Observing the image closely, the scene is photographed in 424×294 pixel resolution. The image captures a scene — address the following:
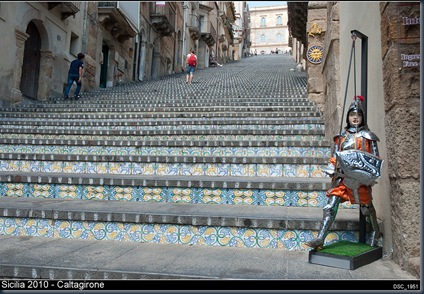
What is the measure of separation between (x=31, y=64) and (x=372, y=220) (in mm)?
12365

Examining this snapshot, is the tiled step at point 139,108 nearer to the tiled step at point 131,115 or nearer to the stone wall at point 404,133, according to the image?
the tiled step at point 131,115

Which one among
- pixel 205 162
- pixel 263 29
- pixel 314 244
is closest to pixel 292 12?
pixel 205 162

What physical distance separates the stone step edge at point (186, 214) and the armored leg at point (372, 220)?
166 mm

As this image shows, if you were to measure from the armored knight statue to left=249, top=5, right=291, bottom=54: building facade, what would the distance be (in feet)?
274

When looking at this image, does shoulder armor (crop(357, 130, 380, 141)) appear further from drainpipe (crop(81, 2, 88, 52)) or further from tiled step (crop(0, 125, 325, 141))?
drainpipe (crop(81, 2, 88, 52))

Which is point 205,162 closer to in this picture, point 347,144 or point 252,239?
point 252,239

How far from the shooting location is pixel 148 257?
115 inches

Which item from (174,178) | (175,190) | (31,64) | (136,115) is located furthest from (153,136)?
(31,64)

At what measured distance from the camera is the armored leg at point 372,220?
2.91 m

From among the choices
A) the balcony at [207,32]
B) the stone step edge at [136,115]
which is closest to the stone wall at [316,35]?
the stone step edge at [136,115]

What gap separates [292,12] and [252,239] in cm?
1334

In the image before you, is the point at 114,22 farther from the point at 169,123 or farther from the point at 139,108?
the point at 169,123

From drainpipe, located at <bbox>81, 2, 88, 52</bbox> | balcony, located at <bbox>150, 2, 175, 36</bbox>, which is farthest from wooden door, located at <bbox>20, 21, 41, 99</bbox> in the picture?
balcony, located at <bbox>150, 2, 175, 36</bbox>

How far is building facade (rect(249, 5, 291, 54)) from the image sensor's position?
8362 cm
